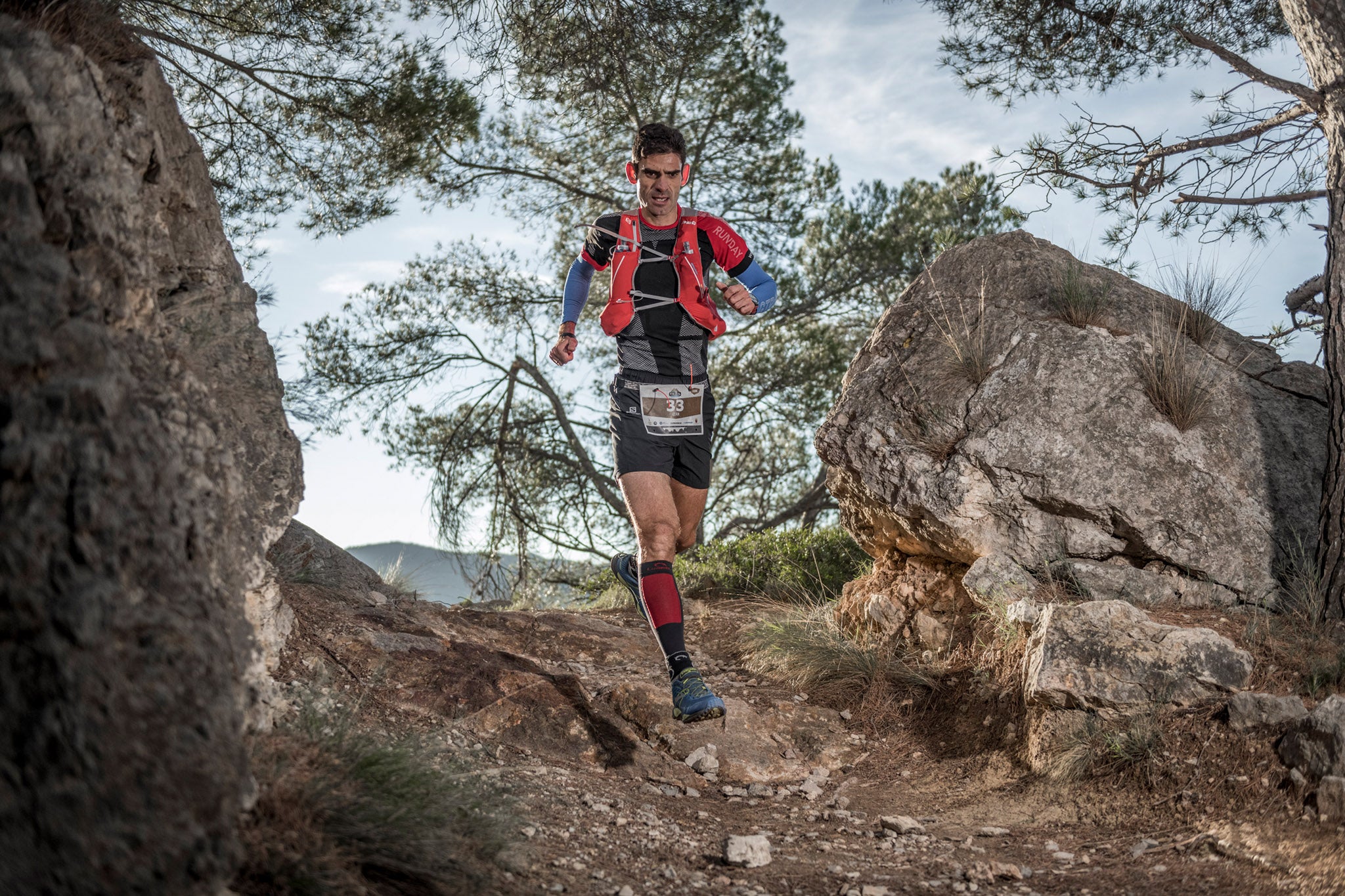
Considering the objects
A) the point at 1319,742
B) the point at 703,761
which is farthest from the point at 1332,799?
the point at 703,761

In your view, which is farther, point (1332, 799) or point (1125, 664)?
point (1125, 664)

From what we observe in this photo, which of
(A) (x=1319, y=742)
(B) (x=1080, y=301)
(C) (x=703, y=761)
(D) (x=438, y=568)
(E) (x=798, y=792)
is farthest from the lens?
(D) (x=438, y=568)

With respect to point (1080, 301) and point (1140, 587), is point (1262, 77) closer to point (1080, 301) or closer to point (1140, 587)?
point (1080, 301)

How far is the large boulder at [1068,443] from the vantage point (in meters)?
4.84

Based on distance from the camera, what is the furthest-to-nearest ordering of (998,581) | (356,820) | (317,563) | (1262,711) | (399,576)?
(399,576)
(317,563)
(998,581)
(1262,711)
(356,820)

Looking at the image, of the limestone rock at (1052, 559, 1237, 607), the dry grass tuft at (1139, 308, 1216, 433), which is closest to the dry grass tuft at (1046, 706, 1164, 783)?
the limestone rock at (1052, 559, 1237, 607)

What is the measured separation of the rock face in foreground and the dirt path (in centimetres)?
109

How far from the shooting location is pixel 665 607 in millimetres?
4324

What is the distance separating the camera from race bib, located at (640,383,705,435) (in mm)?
4480

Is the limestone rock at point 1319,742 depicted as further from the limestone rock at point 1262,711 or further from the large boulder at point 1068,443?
the large boulder at point 1068,443

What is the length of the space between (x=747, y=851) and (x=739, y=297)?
251 cm

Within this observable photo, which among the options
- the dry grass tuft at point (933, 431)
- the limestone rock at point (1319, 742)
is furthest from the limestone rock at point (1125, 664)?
the dry grass tuft at point (933, 431)

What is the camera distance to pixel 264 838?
2.23 metres

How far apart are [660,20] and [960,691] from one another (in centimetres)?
494
